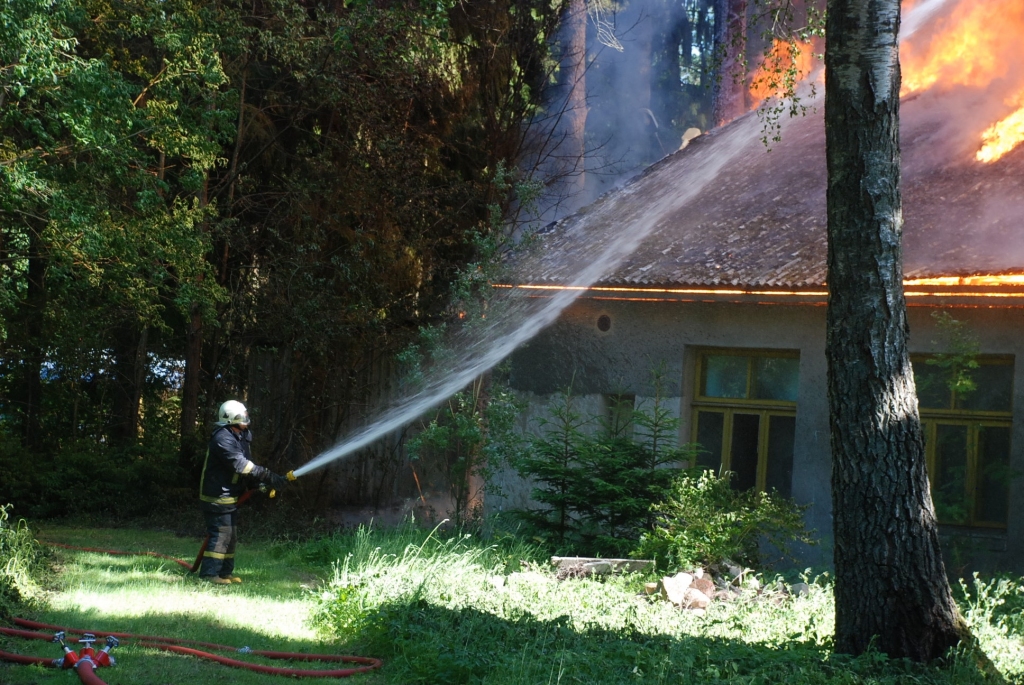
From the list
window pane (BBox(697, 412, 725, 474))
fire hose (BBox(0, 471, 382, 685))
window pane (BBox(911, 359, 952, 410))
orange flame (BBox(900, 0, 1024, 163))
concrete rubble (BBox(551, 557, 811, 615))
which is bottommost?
fire hose (BBox(0, 471, 382, 685))

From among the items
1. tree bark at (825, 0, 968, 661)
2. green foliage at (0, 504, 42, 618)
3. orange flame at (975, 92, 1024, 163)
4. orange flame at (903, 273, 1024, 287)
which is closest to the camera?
tree bark at (825, 0, 968, 661)

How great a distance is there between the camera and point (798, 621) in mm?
8117

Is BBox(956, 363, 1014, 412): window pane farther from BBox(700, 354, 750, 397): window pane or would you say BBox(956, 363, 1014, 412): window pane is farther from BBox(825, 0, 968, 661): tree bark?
BBox(825, 0, 968, 661): tree bark

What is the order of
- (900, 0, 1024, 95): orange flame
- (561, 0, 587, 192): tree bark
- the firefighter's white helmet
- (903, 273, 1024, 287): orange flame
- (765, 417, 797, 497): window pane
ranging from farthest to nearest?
(561, 0, 587, 192): tree bark
(900, 0, 1024, 95): orange flame
(765, 417, 797, 497): window pane
the firefighter's white helmet
(903, 273, 1024, 287): orange flame

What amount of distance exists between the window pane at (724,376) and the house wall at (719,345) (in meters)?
0.24

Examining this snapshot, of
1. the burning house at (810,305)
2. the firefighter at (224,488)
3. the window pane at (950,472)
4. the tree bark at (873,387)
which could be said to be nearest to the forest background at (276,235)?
the burning house at (810,305)

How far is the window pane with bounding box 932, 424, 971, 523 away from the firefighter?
709 centimetres

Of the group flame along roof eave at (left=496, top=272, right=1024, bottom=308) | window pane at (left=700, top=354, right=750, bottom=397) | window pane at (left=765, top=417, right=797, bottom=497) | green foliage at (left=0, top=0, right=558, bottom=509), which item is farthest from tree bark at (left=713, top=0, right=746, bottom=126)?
window pane at (left=765, top=417, right=797, bottom=497)

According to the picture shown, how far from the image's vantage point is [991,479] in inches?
433

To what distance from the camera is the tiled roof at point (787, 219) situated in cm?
1096

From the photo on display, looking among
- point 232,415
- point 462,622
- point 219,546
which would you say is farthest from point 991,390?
point 219,546

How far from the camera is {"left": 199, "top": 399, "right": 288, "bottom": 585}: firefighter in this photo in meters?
9.91

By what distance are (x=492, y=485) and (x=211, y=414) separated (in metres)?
6.39

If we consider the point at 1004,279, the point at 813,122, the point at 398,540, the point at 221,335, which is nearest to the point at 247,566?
the point at 398,540
